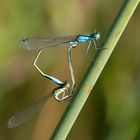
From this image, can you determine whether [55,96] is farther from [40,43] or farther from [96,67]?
[96,67]

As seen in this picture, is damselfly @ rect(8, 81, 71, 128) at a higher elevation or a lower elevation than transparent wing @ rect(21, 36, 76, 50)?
lower

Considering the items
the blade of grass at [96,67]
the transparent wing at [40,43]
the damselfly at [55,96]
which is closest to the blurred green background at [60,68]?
the transparent wing at [40,43]

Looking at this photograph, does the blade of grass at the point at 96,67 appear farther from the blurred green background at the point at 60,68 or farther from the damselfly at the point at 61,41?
the blurred green background at the point at 60,68

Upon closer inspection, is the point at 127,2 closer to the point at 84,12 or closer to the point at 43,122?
the point at 84,12

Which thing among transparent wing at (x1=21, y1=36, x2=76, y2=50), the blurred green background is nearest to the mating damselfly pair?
transparent wing at (x1=21, y1=36, x2=76, y2=50)

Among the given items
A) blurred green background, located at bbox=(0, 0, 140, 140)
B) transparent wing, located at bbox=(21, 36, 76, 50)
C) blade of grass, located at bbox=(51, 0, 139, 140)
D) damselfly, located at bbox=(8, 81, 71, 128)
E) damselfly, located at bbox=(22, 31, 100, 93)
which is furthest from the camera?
blurred green background, located at bbox=(0, 0, 140, 140)

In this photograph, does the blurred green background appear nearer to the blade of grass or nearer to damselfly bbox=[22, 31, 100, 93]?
damselfly bbox=[22, 31, 100, 93]

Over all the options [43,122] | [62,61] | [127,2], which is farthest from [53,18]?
[127,2]
